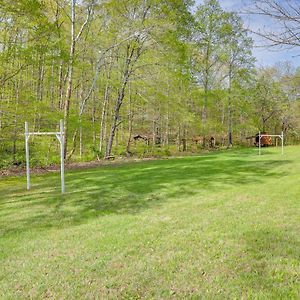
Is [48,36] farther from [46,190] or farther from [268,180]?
[268,180]

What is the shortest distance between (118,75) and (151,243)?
12.8 metres

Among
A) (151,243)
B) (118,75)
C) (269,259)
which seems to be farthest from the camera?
(118,75)

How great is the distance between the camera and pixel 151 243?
3.60 meters

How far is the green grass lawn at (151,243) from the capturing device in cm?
263

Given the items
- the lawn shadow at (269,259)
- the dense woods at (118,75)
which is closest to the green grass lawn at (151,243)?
the lawn shadow at (269,259)

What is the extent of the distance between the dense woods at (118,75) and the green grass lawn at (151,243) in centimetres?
248

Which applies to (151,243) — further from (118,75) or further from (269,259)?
(118,75)

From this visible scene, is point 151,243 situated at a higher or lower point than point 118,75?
lower

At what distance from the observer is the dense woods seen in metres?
9.88

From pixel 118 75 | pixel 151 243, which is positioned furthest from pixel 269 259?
pixel 118 75

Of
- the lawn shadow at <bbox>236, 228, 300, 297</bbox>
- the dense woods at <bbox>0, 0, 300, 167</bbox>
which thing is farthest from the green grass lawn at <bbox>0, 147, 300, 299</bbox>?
the dense woods at <bbox>0, 0, 300, 167</bbox>

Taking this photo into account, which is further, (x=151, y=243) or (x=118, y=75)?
(x=118, y=75)

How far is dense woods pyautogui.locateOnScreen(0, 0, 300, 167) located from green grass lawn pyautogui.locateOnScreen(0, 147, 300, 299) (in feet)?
8.13

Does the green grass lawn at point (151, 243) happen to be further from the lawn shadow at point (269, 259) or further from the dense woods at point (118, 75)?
the dense woods at point (118, 75)
